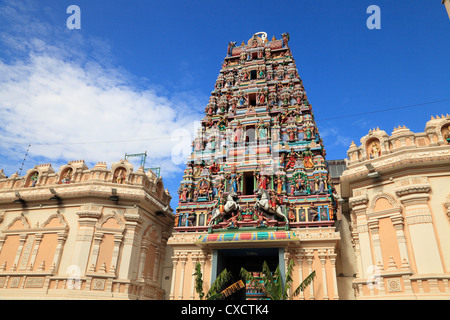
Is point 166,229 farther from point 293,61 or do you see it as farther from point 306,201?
point 293,61

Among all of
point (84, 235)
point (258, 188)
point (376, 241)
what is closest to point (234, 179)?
point (258, 188)

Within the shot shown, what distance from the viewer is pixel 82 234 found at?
20.0 m

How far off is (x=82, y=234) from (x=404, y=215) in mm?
18197

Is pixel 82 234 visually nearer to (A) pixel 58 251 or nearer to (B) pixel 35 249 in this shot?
(A) pixel 58 251

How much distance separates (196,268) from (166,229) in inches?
278

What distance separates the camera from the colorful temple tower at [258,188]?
19.0 m

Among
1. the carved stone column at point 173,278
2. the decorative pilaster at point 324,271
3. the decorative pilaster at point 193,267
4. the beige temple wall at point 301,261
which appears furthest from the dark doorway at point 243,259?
the carved stone column at point 173,278

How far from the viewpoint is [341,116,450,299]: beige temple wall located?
1498 cm

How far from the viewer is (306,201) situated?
68.0ft

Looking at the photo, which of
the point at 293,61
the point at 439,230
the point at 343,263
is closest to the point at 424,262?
the point at 439,230

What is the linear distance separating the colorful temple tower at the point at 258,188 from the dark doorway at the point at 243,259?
0.06 meters

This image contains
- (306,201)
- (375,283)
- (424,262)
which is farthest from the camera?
(306,201)

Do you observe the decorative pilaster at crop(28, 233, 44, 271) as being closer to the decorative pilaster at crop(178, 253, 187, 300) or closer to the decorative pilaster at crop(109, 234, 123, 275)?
the decorative pilaster at crop(109, 234, 123, 275)

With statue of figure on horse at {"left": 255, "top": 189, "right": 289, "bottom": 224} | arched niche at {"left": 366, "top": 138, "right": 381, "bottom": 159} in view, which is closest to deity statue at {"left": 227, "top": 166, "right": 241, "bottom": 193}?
statue of figure on horse at {"left": 255, "top": 189, "right": 289, "bottom": 224}
